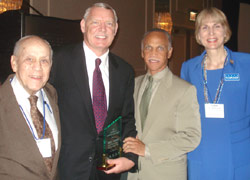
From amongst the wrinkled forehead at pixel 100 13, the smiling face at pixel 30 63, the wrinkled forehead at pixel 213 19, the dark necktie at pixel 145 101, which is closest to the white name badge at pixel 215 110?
the dark necktie at pixel 145 101

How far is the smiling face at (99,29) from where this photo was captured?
1907 millimetres

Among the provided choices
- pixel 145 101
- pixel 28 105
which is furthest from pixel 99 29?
pixel 28 105

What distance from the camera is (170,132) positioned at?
1916mm

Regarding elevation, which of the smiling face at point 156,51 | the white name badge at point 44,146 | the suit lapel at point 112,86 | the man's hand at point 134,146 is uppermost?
the smiling face at point 156,51

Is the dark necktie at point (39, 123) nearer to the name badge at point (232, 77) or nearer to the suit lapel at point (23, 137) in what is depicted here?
the suit lapel at point (23, 137)

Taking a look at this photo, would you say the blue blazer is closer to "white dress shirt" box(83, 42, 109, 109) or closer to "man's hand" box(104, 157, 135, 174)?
"man's hand" box(104, 157, 135, 174)

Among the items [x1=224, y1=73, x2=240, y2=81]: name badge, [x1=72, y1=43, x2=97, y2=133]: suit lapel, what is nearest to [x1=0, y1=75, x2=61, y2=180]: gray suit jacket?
[x1=72, y1=43, x2=97, y2=133]: suit lapel

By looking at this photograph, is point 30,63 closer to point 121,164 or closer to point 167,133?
point 121,164

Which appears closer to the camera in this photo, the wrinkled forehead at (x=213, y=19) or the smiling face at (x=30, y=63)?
the smiling face at (x=30, y=63)

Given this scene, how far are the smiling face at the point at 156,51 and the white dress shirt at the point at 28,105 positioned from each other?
35.4 inches

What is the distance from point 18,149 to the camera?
1.42 m

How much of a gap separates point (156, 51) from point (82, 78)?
0.68m

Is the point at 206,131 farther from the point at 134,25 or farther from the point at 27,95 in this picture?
the point at 134,25

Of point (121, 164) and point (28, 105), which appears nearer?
point (28, 105)
